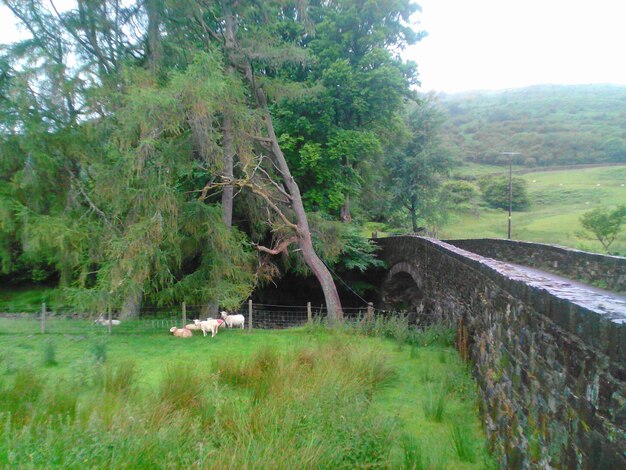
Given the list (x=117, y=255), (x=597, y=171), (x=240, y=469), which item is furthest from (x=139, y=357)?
(x=597, y=171)

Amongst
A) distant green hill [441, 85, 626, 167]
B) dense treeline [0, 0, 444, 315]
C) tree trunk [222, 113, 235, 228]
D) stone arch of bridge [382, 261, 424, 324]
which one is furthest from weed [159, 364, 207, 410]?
distant green hill [441, 85, 626, 167]

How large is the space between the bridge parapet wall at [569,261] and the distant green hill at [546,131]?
33.0 meters

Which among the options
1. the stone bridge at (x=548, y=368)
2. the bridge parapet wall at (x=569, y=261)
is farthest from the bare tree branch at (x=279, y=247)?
the stone bridge at (x=548, y=368)

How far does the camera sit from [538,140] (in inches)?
2707

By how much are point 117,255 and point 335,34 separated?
12524 millimetres

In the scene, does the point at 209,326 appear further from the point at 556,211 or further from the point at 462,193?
the point at 556,211

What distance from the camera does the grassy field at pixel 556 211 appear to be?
33656mm

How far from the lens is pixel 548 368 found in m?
3.14

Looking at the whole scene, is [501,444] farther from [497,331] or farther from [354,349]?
[354,349]

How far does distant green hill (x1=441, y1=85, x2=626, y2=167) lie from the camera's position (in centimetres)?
6236

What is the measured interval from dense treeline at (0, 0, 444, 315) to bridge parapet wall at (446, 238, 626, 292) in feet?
18.6

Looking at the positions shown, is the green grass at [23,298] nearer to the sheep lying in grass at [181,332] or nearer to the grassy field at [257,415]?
the sheep lying in grass at [181,332]

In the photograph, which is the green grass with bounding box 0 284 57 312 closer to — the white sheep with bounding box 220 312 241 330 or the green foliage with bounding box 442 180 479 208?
the white sheep with bounding box 220 312 241 330

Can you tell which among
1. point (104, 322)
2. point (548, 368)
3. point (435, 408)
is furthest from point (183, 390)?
point (104, 322)
